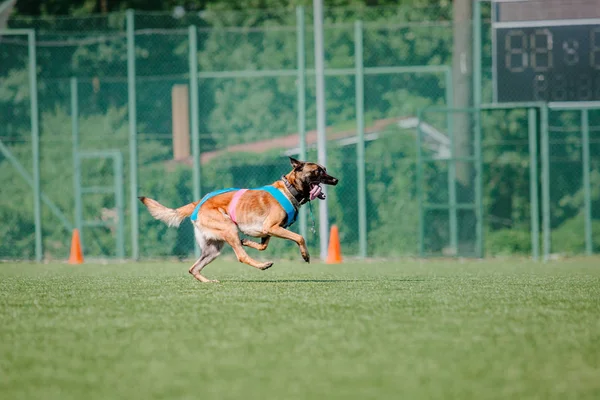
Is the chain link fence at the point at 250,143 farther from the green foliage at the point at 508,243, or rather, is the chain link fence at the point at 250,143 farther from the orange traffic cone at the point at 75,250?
the orange traffic cone at the point at 75,250

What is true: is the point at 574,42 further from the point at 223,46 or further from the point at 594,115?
the point at 223,46

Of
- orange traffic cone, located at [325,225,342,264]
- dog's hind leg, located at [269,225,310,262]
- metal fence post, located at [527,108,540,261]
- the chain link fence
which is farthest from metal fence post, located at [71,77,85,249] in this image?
dog's hind leg, located at [269,225,310,262]

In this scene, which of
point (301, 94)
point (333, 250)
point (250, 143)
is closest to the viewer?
point (333, 250)

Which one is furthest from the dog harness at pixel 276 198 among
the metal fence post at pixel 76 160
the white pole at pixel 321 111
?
the metal fence post at pixel 76 160

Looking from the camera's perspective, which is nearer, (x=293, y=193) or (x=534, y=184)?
(x=293, y=193)

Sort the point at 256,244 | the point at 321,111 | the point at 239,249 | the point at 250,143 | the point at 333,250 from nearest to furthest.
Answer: the point at 239,249
the point at 256,244
the point at 333,250
the point at 321,111
the point at 250,143

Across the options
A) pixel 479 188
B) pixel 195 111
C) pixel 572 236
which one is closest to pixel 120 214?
pixel 195 111

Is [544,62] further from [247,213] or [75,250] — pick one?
[75,250]

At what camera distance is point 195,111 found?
19516mm

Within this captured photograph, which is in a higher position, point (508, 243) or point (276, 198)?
point (276, 198)

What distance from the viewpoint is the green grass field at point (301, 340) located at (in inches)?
199

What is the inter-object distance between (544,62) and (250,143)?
241 inches

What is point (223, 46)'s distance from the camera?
2152cm

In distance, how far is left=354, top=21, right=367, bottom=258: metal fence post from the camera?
62.1 feet
